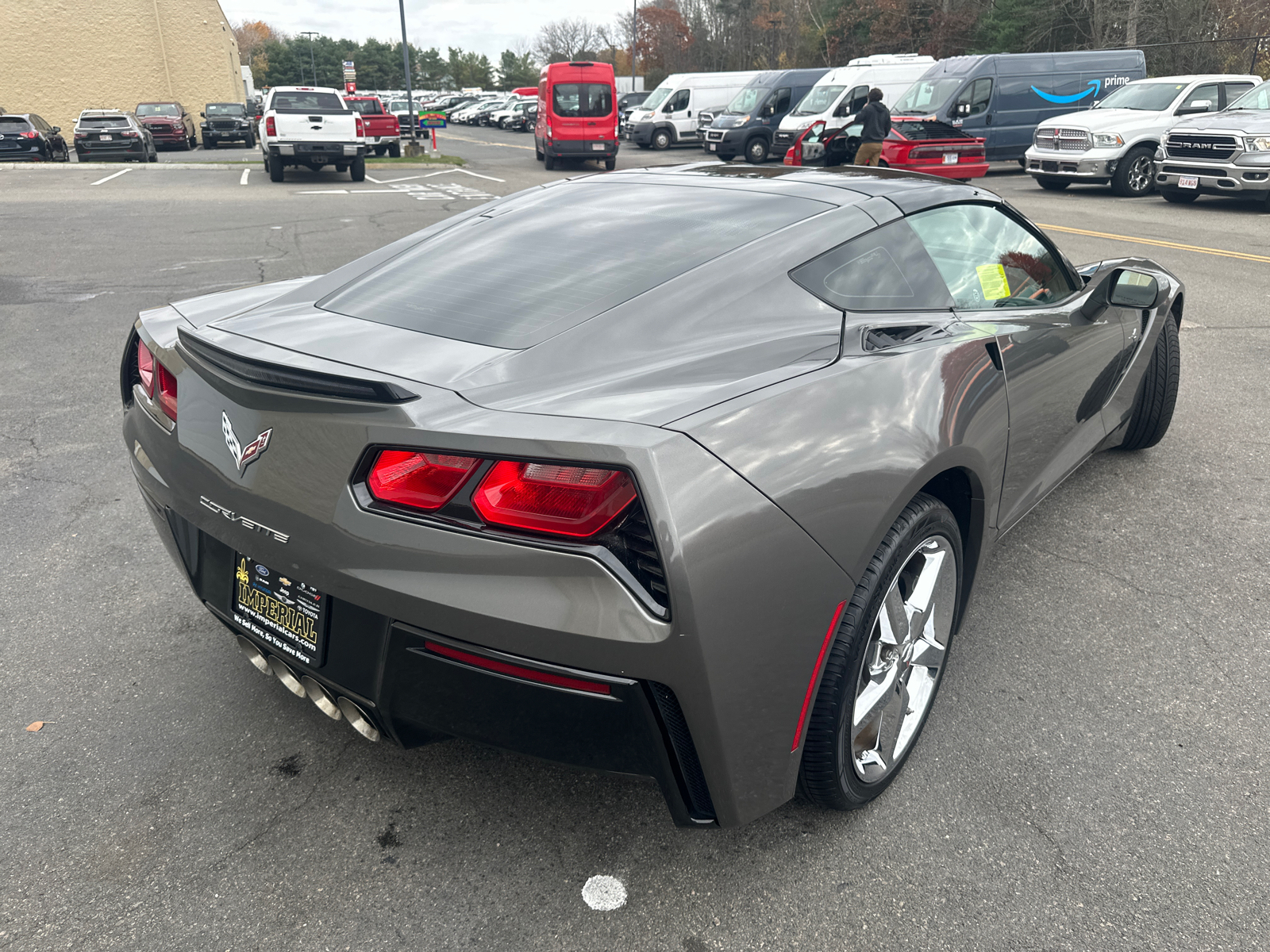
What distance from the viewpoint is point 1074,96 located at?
2161cm

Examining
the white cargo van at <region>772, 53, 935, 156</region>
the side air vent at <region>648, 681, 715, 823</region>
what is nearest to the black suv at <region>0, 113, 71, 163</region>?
the white cargo van at <region>772, 53, 935, 156</region>

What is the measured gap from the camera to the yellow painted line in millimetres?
10512

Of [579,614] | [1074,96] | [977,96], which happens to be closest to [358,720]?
[579,614]

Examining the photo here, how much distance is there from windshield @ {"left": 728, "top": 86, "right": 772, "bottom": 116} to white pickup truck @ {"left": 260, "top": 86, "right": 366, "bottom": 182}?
10.9 metres

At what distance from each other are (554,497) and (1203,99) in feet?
62.7

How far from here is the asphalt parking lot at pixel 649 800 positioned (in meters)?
1.98

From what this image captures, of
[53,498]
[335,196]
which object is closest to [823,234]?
[53,498]

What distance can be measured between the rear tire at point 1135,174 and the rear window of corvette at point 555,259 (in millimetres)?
16229

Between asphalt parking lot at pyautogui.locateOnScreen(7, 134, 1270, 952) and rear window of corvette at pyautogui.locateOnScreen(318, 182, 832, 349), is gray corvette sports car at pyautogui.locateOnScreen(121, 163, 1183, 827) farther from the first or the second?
asphalt parking lot at pyautogui.locateOnScreen(7, 134, 1270, 952)

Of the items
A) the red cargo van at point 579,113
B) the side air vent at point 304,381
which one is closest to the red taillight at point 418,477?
the side air vent at point 304,381

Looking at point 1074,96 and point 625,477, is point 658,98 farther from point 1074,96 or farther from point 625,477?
point 625,477

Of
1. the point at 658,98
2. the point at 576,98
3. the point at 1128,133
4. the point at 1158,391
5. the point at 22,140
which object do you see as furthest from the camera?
the point at 658,98

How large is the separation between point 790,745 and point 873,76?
A: 25.9 meters

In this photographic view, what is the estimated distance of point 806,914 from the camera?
2.01 m
